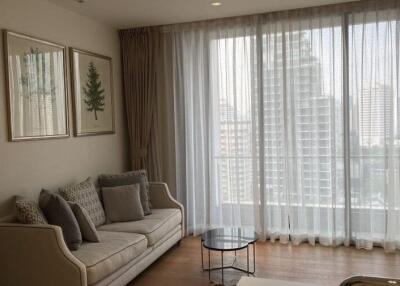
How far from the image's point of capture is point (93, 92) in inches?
178

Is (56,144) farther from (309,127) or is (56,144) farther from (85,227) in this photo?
(309,127)

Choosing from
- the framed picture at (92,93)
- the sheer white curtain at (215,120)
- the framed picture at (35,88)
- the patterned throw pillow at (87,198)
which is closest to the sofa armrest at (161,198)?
the sheer white curtain at (215,120)

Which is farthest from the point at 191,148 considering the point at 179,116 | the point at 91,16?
the point at 91,16

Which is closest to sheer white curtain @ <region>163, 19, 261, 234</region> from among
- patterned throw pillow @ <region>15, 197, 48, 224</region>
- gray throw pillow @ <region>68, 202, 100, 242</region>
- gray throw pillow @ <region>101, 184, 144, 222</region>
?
gray throw pillow @ <region>101, 184, 144, 222</region>

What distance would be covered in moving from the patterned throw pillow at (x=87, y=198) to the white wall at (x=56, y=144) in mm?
→ 242

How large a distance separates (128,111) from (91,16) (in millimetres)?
1249

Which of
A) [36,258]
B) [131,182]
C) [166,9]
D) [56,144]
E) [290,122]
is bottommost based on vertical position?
[36,258]

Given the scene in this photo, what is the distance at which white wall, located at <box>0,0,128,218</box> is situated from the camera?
3.34m

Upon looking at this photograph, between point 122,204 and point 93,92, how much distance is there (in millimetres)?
1330

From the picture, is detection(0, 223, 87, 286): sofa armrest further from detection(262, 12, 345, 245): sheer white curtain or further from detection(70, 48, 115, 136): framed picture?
detection(262, 12, 345, 245): sheer white curtain

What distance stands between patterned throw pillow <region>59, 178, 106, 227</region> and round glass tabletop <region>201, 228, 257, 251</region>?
3.49ft

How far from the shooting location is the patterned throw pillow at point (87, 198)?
368 centimetres

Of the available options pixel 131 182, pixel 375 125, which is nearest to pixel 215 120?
pixel 131 182

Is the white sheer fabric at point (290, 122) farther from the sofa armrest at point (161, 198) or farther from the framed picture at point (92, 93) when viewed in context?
the framed picture at point (92, 93)
